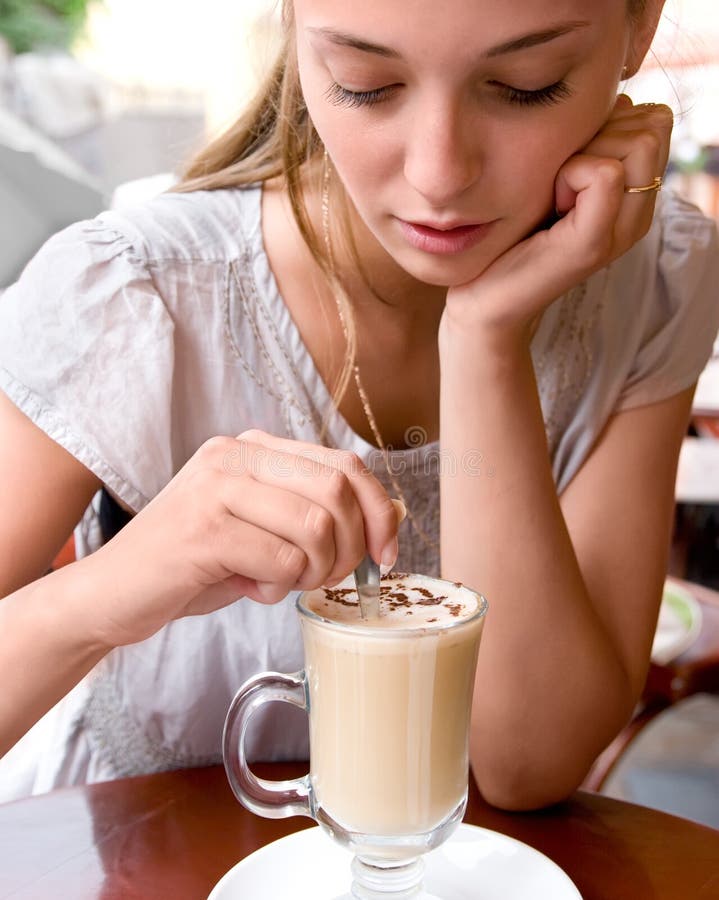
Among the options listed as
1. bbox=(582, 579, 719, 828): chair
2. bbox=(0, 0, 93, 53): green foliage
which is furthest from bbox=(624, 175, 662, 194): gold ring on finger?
bbox=(0, 0, 93, 53): green foliage

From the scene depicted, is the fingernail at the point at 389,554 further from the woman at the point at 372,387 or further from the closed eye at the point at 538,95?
the closed eye at the point at 538,95

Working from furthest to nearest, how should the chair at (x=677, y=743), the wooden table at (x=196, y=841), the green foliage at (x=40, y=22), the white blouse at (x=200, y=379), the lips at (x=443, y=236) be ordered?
the green foliage at (x=40, y=22) < the chair at (x=677, y=743) < the white blouse at (x=200, y=379) < the lips at (x=443, y=236) < the wooden table at (x=196, y=841)

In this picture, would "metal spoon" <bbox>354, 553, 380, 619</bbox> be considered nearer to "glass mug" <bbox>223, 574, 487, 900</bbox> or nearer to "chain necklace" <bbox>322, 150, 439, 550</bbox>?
"glass mug" <bbox>223, 574, 487, 900</bbox>

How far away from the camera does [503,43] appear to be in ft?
2.96

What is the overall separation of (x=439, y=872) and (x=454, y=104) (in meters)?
0.69

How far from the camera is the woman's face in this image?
0.90m

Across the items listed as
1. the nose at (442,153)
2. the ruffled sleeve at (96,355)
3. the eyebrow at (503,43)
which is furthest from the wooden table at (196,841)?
the eyebrow at (503,43)

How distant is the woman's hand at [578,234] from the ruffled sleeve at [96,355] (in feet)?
1.19

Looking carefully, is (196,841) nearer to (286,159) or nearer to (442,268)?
(442,268)

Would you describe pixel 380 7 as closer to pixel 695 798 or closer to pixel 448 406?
pixel 448 406

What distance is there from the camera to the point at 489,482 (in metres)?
1.15

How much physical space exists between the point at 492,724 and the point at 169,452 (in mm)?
Result: 490

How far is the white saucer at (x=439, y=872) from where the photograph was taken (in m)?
0.89

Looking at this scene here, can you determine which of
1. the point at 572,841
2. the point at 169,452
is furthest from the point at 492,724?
the point at 169,452
